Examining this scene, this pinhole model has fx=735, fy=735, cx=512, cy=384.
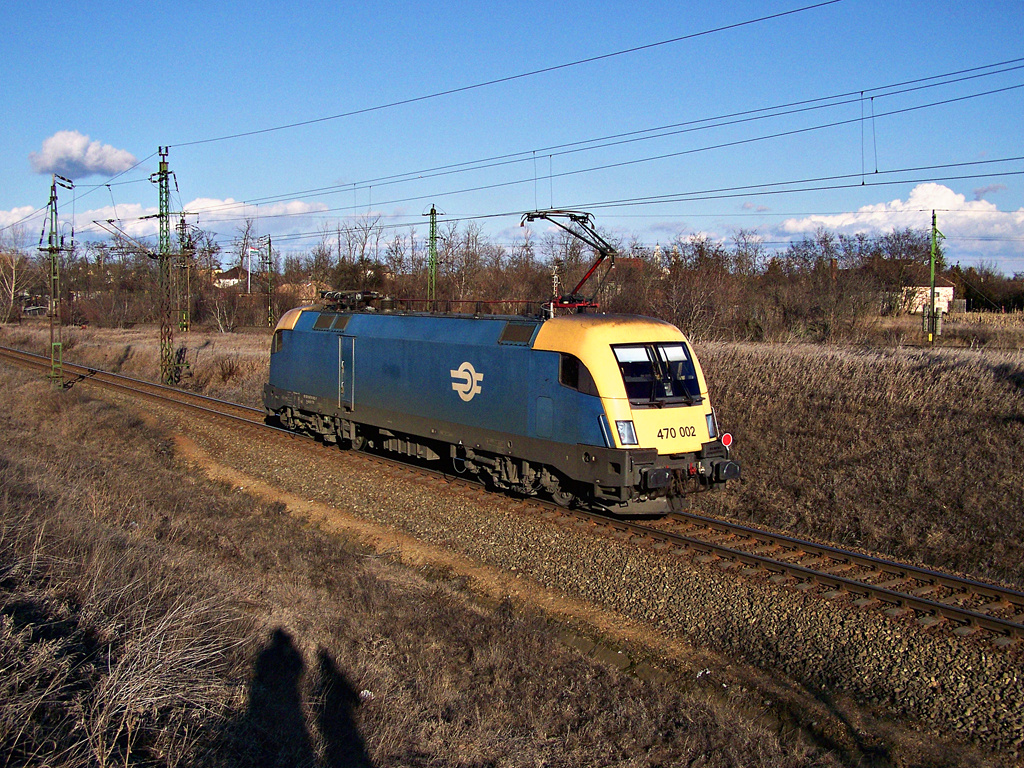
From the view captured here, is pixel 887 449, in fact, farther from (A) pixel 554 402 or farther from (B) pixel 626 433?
(A) pixel 554 402

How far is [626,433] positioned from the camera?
10.1 metres

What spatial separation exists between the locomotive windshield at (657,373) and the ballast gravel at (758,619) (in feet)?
7.03

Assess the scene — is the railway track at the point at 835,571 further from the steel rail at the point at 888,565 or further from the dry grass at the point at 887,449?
the dry grass at the point at 887,449

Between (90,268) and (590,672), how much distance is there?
81.8 meters

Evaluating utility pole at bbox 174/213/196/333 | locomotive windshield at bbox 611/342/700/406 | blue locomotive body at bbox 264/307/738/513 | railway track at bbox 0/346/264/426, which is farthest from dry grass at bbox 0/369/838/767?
utility pole at bbox 174/213/196/333

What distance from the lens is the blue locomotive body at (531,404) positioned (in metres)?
10.2

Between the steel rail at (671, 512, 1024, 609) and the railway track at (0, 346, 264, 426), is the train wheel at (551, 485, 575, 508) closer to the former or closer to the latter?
the steel rail at (671, 512, 1024, 609)

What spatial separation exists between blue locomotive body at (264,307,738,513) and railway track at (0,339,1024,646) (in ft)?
1.57

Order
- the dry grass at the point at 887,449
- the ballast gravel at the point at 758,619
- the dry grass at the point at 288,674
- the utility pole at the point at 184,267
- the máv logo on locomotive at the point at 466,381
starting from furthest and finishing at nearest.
Result: the utility pole at the point at 184,267, the máv logo on locomotive at the point at 466,381, the dry grass at the point at 887,449, the ballast gravel at the point at 758,619, the dry grass at the point at 288,674

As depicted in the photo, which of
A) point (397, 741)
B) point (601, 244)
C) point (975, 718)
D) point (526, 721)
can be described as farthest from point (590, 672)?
point (601, 244)

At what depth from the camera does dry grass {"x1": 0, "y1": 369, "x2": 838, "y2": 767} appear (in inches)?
199

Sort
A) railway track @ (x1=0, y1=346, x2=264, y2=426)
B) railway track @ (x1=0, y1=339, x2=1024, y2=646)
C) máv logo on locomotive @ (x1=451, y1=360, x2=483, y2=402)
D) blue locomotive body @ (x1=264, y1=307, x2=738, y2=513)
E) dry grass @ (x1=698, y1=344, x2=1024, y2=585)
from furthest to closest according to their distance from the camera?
railway track @ (x1=0, y1=346, x2=264, y2=426), máv logo on locomotive @ (x1=451, y1=360, x2=483, y2=402), dry grass @ (x1=698, y1=344, x2=1024, y2=585), blue locomotive body @ (x1=264, y1=307, x2=738, y2=513), railway track @ (x1=0, y1=339, x2=1024, y2=646)

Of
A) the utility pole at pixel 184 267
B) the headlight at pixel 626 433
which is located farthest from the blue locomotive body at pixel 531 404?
the utility pole at pixel 184 267

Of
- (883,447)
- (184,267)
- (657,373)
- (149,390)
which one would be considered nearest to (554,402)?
(657,373)
